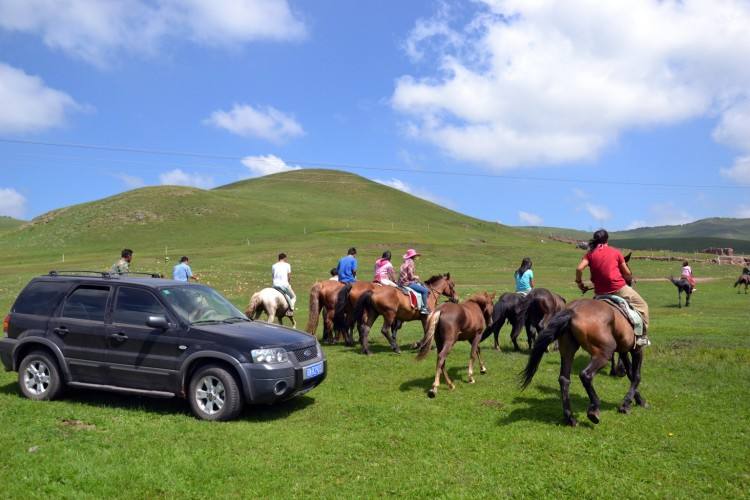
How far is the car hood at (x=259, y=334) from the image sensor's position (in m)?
8.23

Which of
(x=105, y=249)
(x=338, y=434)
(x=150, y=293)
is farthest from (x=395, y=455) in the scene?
(x=105, y=249)

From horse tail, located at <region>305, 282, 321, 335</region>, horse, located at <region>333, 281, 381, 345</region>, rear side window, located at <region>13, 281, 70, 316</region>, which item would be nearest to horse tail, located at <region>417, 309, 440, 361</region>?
horse, located at <region>333, 281, 381, 345</region>

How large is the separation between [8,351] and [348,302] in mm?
7900

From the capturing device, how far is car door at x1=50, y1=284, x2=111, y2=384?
28.5 ft

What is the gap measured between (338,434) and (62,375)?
484 cm

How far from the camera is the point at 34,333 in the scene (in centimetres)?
903

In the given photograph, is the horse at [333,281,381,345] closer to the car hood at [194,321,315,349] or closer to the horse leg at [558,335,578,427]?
the car hood at [194,321,315,349]

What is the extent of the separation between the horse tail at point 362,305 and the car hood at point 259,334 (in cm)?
450

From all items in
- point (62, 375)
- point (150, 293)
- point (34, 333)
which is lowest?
point (62, 375)

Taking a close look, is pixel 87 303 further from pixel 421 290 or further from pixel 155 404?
pixel 421 290

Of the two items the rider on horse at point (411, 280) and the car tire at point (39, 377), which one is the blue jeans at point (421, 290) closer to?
the rider on horse at point (411, 280)

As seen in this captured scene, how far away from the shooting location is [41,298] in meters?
9.31

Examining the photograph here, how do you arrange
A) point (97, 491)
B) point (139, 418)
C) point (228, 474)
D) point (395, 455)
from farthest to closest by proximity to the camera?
point (139, 418) < point (395, 455) < point (228, 474) < point (97, 491)

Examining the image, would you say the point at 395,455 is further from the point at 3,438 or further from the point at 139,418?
the point at 3,438
